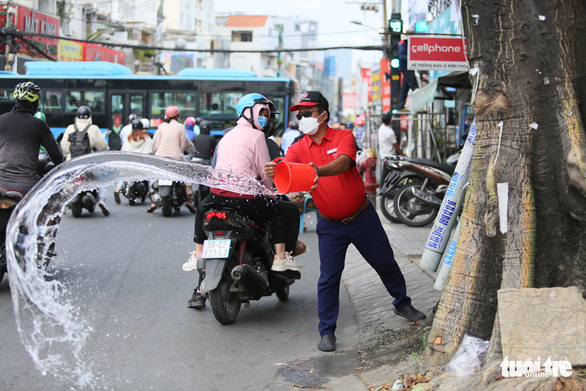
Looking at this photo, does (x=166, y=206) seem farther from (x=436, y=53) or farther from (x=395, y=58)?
(x=395, y=58)

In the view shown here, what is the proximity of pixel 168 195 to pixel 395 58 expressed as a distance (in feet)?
23.5

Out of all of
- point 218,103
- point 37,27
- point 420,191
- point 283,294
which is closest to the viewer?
point 283,294

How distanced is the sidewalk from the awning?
5204 mm

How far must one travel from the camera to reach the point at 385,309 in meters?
6.05

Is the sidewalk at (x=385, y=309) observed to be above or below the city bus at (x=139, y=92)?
below

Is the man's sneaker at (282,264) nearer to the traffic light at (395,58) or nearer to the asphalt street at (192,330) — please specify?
the asphalt street at (192,330)

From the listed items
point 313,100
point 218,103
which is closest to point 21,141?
point 313,100

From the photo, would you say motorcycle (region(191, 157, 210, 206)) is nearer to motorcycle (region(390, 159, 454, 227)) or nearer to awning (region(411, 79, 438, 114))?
motorcycle (region(390, 159, 454, 227))

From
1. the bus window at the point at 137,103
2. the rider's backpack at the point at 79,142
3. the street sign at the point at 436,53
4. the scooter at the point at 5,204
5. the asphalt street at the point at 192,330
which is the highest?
the street sign at the point at 436,53

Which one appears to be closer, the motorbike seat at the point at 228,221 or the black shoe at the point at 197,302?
the motorbike seat at the point at 228,221

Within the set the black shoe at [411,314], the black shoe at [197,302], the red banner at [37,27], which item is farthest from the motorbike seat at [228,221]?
the red banner at [37,27]

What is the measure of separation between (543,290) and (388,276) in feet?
5.53

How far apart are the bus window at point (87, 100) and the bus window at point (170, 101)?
6.54 ft

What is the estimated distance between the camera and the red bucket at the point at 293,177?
4.18m
